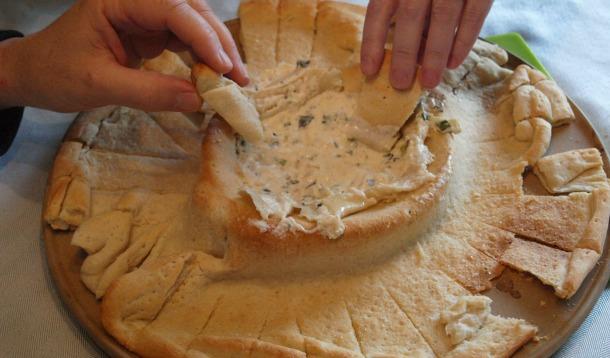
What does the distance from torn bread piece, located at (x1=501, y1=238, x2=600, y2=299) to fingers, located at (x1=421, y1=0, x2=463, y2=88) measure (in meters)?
0.79

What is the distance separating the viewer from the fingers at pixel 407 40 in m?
2.52

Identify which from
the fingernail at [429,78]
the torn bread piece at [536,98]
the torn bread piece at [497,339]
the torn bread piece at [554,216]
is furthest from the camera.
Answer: the torn bread piece at [536,98]

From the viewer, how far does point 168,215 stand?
2445 mm

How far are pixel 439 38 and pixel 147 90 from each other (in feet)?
4.05

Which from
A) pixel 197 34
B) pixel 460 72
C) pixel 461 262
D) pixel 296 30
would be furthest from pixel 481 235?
pixel 296 30

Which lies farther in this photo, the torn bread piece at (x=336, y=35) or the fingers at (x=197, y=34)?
the torn bread piece at (x=336, y=35)

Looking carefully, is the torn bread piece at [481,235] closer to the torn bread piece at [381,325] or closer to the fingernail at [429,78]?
the torn bread piece at [381,325]

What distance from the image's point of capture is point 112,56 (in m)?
2.38

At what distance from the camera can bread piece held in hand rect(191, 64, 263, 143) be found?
233 cm

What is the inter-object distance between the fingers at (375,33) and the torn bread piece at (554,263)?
0.99 meters

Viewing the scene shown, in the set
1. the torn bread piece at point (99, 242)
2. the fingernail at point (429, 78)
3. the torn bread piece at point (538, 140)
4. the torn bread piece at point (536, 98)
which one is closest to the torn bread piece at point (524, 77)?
the torn bread piece at point (536, 98)

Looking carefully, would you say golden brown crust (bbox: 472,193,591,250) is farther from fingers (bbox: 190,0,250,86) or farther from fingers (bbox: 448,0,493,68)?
fingers (bbox: 190,0,250,86)

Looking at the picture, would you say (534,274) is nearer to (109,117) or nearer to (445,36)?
(445,36)

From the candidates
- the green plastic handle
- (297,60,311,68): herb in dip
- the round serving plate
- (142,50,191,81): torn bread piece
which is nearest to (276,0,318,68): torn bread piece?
(297,60,311,68): herb in dip
